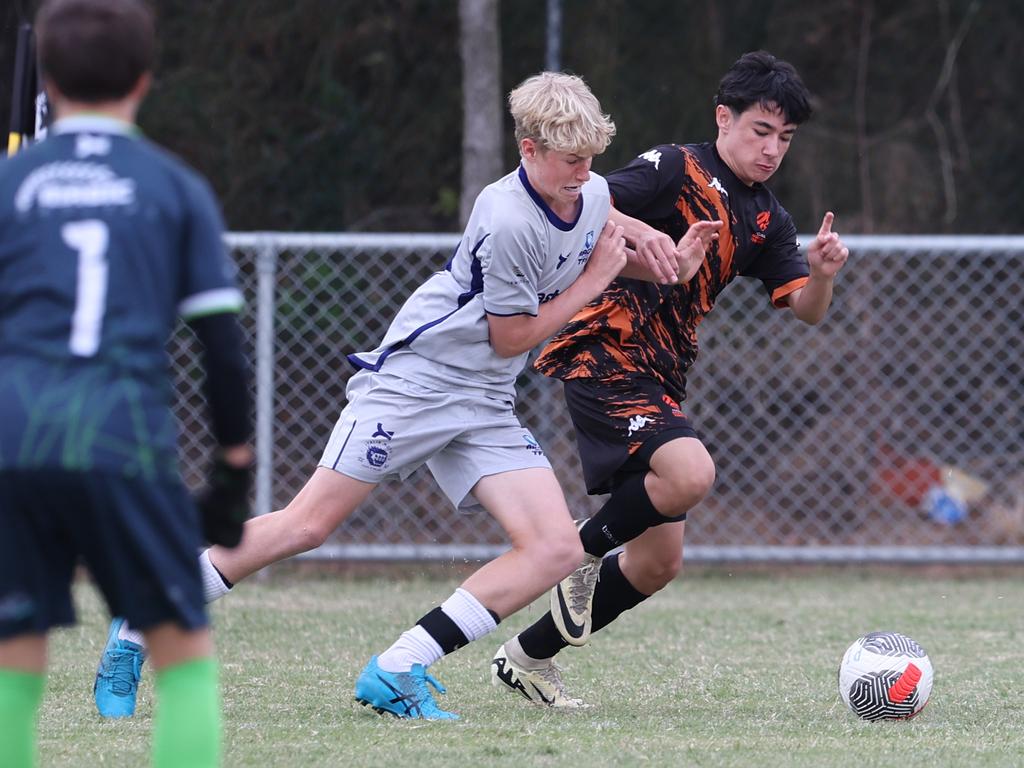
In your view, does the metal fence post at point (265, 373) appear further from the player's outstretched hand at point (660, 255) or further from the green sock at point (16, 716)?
the green sock at point (16, 716)

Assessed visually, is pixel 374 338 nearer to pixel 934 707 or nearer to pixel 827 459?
pixel 827 459

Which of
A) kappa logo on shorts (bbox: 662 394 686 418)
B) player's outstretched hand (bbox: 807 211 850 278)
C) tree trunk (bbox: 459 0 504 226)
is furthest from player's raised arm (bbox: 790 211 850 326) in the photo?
tree trunk (bbox: 459 0 504 226)

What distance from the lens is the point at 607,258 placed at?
12.6 ft

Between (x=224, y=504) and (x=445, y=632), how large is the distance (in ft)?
4.85

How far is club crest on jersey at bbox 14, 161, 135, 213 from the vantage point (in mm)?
2252

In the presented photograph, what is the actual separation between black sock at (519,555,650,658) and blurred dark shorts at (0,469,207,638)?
6.58ft

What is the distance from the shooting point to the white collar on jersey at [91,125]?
232cm

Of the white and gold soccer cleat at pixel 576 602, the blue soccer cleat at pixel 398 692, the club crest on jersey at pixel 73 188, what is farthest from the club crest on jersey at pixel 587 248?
the club crest on jersey at pixel 73 188

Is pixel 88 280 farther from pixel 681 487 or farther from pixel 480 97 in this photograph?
pixel 480 97

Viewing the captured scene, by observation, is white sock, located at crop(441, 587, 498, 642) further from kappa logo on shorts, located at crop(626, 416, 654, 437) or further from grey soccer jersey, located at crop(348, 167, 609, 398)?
kappa logo on shorts, located at crop(626, 416, 654, 437)

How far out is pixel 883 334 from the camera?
8.02 metres

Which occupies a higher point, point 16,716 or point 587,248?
point 587,248

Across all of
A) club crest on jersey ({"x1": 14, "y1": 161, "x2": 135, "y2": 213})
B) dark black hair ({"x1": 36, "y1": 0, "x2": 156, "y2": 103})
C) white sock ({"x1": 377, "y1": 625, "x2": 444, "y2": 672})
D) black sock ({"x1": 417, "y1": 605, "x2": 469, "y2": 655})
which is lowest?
white sock ({"x1": 377, "y1": 625, "x2": 444, "y2": 672})

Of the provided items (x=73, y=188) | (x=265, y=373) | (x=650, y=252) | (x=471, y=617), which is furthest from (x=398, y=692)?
(x=265, y=373)
